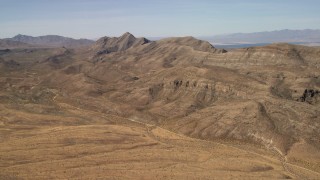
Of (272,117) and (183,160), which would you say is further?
(272,117)

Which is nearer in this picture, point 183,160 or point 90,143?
point 183,160

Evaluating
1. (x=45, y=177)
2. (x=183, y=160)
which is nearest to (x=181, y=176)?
(x=183, y=160)

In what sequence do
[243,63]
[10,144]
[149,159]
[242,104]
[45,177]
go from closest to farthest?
[45,177], [149,159], [10,144], [242,104], [243,63]

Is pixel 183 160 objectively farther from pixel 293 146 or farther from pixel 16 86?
pixel 16 86

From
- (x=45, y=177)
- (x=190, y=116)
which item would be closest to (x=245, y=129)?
(x=190, y=116)

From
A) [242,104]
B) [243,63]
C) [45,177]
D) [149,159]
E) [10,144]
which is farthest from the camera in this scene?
[243,63]

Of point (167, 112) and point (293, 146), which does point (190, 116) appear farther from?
point (293, 146)

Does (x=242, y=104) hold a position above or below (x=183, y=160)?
above

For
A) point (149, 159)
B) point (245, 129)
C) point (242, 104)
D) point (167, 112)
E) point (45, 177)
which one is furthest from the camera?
point (167, 112)

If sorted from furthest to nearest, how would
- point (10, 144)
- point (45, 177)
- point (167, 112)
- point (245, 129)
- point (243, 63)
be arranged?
1. point (243, 63)
2. point (167, 112)
3. point (245, 129)
4. point (10, 144)
5. point (45, 177)
